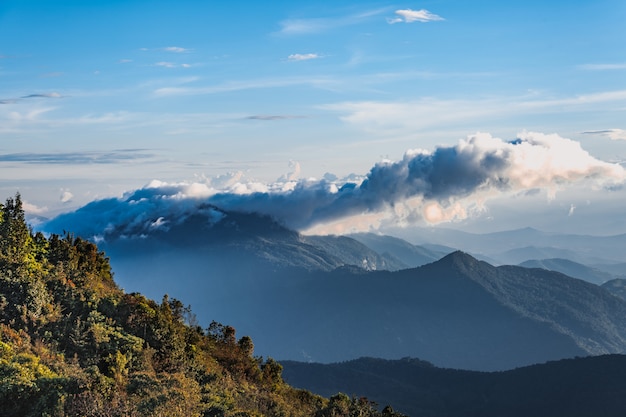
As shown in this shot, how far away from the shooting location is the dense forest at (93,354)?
127ft

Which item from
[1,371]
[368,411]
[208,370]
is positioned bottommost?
[368,411]

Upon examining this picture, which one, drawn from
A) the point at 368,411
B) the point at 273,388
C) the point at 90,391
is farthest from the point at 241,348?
the point at 90,391

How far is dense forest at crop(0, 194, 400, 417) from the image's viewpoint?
127ft

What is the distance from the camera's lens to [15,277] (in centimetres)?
5066

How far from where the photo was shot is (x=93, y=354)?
48250 mm

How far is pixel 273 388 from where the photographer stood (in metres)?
67.4

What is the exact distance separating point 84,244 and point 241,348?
63.3 feet

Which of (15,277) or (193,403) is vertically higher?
(15,277)

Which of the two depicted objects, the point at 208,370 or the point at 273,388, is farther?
the point at 273,388

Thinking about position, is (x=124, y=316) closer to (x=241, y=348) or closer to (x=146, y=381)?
(x=146, y=381)

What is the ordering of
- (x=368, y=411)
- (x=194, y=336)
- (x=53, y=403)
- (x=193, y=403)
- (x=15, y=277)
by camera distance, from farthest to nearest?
1. (x=194, y=336)
2. (x=368, y=411)
3. (x=15, y=277)
4. (x=193, y=403)
5. (x=53, y=403)

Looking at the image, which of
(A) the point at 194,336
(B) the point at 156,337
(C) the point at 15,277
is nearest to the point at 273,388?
(A) the point at 194,336

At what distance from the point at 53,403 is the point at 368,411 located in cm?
3145

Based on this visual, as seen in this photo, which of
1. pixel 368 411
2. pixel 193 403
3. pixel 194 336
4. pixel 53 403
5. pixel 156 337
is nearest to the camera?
pixel 53 403
